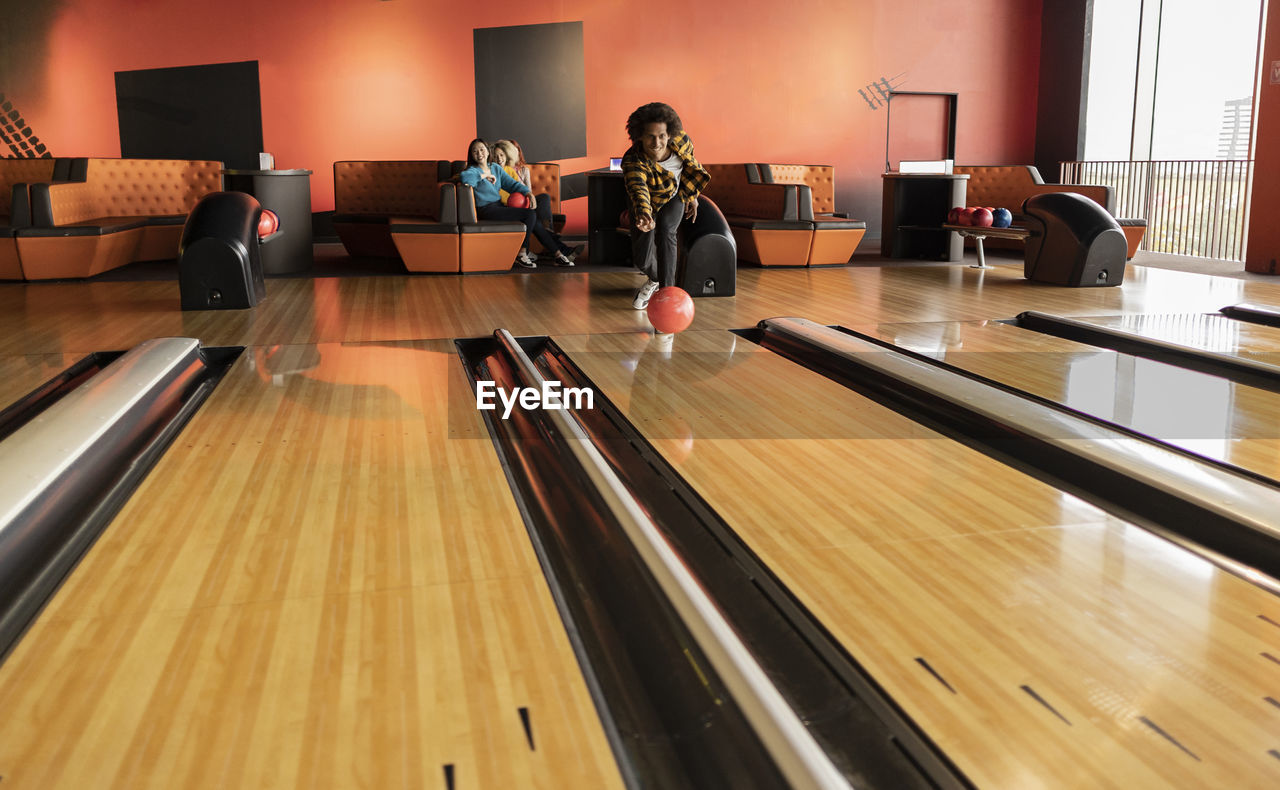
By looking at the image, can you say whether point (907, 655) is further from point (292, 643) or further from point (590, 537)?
point (292, 643)

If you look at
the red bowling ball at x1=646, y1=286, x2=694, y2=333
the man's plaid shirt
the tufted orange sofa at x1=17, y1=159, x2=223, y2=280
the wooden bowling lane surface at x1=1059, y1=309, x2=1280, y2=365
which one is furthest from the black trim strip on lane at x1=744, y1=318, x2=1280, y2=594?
the tufted orange sofa at x1=17, y1=159, x2=223, y2=280

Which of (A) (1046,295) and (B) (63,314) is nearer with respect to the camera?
(B) (63,314)

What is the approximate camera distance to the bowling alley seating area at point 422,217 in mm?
6594

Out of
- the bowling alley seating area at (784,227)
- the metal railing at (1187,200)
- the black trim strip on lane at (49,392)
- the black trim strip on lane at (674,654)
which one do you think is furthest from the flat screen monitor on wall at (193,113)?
the metal railing at (1187,200)

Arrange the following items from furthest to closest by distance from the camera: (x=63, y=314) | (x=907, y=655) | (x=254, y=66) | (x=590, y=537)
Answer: (x=254, y=66) < (x=63, y=314) < (x=590, y=537) < (x=907, y=655)

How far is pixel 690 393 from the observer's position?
315cm

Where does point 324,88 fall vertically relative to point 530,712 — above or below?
above

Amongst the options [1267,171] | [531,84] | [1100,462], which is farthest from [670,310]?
[531,84]

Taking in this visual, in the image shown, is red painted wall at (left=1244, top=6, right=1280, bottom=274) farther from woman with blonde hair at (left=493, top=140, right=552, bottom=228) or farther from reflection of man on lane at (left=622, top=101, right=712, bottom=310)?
woman with blonde hair at (left=493, top=140, right=552, bottom=228)

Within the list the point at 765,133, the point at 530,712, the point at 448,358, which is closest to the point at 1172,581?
the point at 530,712

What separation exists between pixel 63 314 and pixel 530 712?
14.9 feet

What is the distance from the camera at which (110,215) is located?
7332mm

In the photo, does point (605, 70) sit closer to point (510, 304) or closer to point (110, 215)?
point (110, 215)

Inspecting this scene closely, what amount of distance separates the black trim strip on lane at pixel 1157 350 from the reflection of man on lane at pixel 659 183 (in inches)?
67.2
